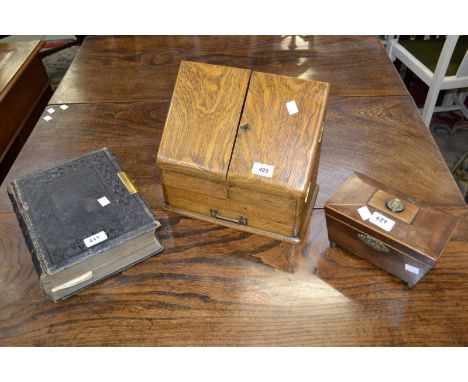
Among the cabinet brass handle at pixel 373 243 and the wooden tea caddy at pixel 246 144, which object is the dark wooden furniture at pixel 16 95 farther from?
the cabinet brass handle at pixel 373 243

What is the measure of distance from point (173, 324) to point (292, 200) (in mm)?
363

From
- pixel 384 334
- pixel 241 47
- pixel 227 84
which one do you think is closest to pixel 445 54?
pixel 241 47

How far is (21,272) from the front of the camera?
0.94 meters

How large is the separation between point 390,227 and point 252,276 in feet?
1.04

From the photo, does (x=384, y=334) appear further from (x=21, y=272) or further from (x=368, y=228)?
(x=21, y=272)

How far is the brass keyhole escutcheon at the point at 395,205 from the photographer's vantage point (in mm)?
831

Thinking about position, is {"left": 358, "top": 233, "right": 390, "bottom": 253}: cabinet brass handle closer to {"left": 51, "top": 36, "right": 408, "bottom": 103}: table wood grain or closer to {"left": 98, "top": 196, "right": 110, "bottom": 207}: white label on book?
{"left": 98, "top": 196, "right": 110, "bottom": 207}: white label on book

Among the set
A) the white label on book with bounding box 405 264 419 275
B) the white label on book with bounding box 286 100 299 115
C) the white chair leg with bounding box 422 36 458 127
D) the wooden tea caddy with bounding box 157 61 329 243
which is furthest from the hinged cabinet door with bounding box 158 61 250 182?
the white chair leg with bounding box 422 36 458 127

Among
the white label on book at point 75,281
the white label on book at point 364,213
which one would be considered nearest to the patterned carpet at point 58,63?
the white label on book at point 75,281

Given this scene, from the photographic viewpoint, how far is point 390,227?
0.81 meters

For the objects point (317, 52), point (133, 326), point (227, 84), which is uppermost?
point (227, 84)

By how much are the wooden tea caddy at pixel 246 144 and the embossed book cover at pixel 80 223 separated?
137 mm

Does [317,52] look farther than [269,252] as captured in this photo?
Yes

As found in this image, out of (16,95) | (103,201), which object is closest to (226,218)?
(103,201)
